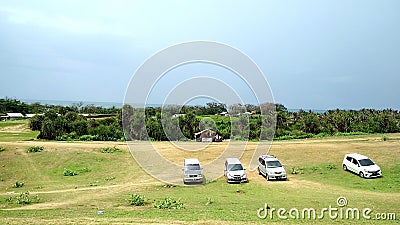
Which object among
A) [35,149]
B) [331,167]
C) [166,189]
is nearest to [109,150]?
[35,149]

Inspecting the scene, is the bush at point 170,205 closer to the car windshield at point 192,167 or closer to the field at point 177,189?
the field at point 177,189

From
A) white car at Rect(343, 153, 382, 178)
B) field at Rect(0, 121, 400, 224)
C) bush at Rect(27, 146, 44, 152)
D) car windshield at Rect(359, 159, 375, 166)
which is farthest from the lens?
bush at Rect(27, 146, 44, 152)

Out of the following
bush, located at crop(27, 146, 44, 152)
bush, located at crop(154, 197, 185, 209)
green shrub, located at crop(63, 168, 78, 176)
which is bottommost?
green shrub, located at crop(63, 168, 78, 176)

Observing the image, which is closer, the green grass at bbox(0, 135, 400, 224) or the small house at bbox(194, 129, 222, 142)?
the green grass at bbox(0, 135, 400, 224)

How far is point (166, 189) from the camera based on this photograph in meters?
22.6

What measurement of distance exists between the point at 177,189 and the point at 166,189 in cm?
68

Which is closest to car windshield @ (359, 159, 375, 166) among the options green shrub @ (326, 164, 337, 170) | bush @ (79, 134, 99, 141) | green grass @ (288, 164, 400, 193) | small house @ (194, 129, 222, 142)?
green grass @ (288, 164, 400, 193)

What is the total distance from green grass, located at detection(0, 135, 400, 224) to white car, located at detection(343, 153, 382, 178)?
56 centimetres

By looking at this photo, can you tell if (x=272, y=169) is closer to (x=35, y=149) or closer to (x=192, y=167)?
(x=192, y=167)

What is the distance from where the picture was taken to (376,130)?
2317 inches

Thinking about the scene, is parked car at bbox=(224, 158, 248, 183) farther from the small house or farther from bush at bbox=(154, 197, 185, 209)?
the small house

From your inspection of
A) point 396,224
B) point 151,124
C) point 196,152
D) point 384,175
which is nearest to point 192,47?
point 396,224

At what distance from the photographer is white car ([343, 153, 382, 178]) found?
80.5ft

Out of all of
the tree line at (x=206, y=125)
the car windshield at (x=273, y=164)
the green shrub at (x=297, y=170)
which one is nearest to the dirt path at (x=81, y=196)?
the car windshield at (x=273, y=164)
